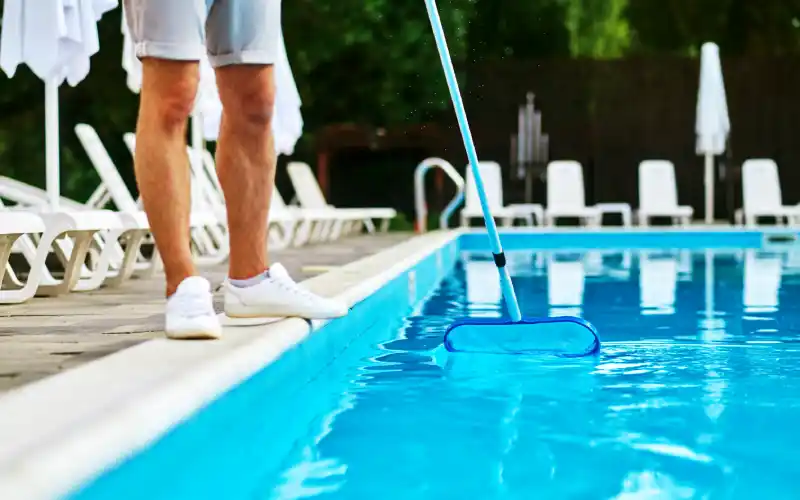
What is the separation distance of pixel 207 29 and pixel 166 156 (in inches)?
15.3

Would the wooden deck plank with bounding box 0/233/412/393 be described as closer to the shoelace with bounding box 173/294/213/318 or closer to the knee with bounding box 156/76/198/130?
the shoelace with bounding box 173/294/213/318

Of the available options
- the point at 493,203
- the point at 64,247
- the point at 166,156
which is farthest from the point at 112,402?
the point at 493,203

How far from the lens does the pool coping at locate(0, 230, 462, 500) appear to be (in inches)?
52.5

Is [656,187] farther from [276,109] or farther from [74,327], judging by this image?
[74,327]

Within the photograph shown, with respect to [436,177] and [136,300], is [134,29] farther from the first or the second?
[436,177]

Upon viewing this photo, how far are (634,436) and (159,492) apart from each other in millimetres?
1119

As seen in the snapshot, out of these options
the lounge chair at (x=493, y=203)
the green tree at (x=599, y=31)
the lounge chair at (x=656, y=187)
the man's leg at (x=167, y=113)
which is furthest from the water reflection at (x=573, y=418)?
the green tree at (x=599, y=31)

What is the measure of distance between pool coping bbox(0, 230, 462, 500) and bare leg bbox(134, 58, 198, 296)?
0.24 m

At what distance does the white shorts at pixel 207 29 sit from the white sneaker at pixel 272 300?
549 millimetres

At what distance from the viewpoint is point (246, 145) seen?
303 cm

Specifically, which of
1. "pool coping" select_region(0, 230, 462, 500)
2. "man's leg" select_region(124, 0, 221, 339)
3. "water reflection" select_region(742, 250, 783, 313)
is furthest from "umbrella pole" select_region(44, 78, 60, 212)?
"water reflection" select_region(742, 250, 783, 313)

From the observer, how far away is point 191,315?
8.54 ft

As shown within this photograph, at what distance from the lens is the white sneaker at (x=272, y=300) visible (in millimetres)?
3053

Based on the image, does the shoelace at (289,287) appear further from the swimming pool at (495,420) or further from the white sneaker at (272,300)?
the swimming pool at (495,420)
